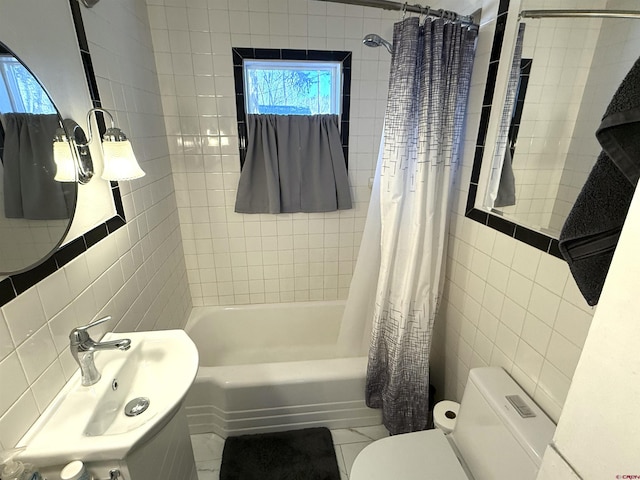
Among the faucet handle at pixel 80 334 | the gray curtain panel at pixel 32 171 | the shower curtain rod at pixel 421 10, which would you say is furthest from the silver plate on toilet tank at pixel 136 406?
the shower curtain rod at pixel 421 10

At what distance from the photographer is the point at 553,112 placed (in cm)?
102

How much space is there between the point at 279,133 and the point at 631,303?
1.90 m

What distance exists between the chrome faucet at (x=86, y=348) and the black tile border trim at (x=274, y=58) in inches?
53.4

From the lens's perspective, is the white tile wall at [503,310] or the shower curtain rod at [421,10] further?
the shower curtain rod at [421,10]

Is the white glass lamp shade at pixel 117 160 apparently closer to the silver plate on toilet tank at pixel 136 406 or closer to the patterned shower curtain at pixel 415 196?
the silver plate on toilet tank at pixel 136 406

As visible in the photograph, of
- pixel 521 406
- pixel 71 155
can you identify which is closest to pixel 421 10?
pixel 71 155

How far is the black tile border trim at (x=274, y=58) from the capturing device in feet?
6.06

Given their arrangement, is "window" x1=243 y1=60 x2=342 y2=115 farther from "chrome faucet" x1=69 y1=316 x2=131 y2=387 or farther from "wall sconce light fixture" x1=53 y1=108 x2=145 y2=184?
"chrome faucet" x1=69 y1=316 x2=131 y2=387

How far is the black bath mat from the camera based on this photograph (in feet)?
4.91

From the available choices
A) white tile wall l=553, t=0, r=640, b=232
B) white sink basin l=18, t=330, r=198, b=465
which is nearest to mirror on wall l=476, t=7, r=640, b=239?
white tile wall l=553, t=0, r=640, b=232

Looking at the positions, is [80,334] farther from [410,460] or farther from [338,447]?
[338,447]

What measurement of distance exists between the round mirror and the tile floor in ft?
4.29

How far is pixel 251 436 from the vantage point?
5.50 feet

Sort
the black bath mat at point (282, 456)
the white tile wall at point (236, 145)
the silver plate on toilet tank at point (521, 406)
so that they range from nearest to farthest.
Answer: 1. the silver plate on toilet tank at point (521, 406)
2. the black bath mat at point (282, 456)
3. the white tile wall at point (236, 145)
